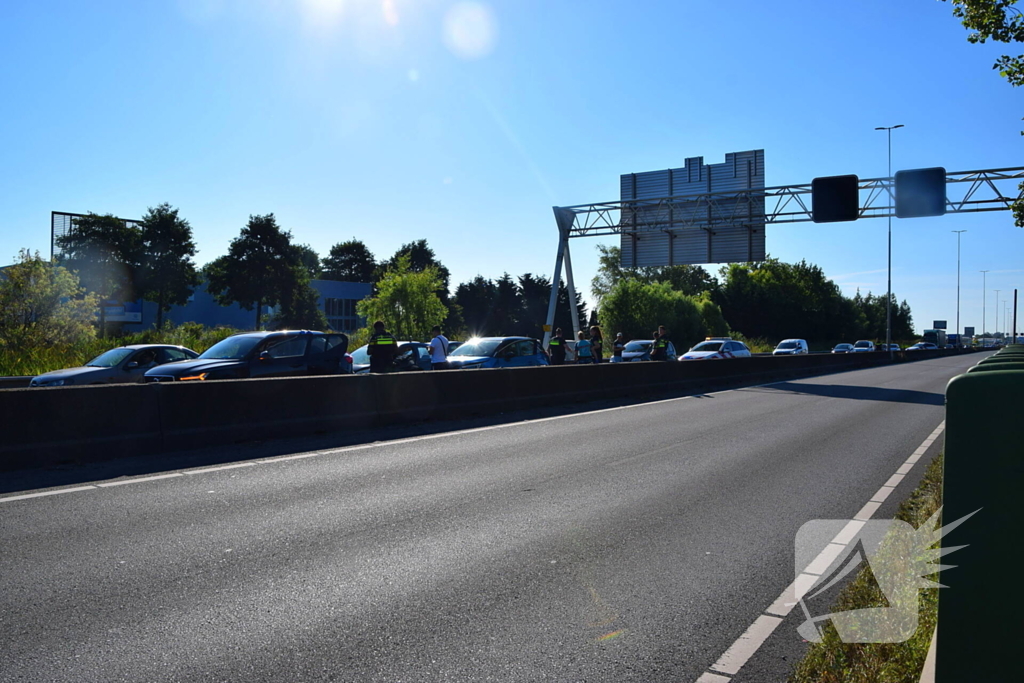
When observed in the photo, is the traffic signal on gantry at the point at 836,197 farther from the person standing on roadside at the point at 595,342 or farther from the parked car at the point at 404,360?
the parked car at the point at 404,360

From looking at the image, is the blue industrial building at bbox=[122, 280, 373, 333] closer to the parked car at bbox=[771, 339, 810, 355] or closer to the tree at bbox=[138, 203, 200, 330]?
the tree at bbox=[138, 203, 200, 330]

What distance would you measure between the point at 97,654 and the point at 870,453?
374 inches

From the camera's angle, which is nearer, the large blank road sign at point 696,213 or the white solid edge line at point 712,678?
the white solid edge line at point 712,678

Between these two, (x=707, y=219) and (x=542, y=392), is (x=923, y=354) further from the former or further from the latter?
(x=542, y=392)

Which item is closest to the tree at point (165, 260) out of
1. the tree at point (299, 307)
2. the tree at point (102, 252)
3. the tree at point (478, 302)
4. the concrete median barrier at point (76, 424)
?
the tree at point (102, 252)

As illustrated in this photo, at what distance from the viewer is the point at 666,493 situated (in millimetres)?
7645

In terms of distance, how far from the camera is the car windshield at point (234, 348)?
14.7 meters

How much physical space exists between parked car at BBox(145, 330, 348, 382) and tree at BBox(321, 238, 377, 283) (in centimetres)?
11527

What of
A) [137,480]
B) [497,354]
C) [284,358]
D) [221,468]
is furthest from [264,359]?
[497,354]

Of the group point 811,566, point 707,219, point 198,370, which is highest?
point 707,219

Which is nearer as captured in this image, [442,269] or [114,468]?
[114,468]

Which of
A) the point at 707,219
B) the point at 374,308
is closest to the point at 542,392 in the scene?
the point at 707,219

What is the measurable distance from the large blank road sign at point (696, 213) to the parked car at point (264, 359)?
23.3 m

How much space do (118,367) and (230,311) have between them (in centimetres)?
7605
